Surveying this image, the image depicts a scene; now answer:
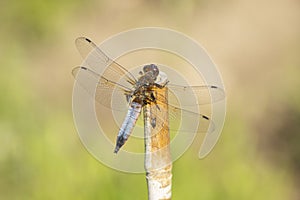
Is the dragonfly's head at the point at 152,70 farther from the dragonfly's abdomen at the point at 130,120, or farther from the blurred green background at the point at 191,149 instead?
the blurred green background at the point at 191,149

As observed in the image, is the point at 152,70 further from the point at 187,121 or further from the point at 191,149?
the point at 191,149

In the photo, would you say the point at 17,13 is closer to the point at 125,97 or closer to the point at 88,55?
the point at 88,55

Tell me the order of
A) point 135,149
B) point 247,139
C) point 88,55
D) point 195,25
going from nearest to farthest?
point 88,55
point 135,149
point 247,139
point 195,25

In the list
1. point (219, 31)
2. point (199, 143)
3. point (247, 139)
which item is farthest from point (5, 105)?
point (219, 31)

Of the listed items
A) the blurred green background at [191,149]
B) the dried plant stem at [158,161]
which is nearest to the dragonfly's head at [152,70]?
the dried plant stem at [158,161]

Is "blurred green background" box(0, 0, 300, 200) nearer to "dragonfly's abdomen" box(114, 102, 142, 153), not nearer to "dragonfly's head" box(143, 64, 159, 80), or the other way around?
"dragonfly's abdomen" box(114, 102, 142, 153)

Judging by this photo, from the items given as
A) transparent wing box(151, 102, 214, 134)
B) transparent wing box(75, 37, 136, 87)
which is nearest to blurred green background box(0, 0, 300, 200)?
transparent wing box(75, 37, 136, 87)

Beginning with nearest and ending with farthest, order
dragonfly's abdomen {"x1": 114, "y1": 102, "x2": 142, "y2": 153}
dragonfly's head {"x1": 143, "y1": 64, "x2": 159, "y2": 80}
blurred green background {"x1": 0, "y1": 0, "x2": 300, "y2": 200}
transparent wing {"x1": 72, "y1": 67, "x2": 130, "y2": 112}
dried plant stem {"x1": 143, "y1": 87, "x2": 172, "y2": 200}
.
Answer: dried plant stem {"x1": 143, "y1": 87, "x2": 172, "y2": 200}
dragonfly's head {"x1": 143, "y1": 64, "x2": 159, "y2": 80}
dragonfly's abdomen {"x1": 114, "y1": 102, "x2": 142, "y2": 153}
transparent wing {"x1": 72, "y1": 67, "x2": 130, "y2": 112}
blurred green background {"x1": 0, "y1": 0, "x2": 300, "y2": 200}
